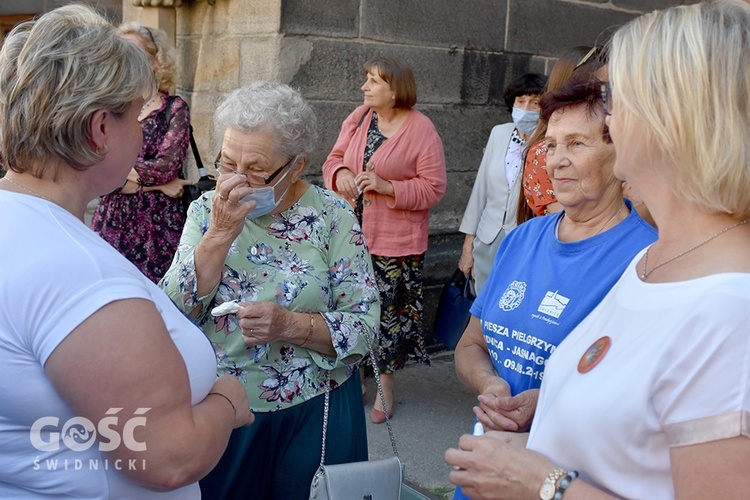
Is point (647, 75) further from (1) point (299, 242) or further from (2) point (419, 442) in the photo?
(2) point (419, 442)

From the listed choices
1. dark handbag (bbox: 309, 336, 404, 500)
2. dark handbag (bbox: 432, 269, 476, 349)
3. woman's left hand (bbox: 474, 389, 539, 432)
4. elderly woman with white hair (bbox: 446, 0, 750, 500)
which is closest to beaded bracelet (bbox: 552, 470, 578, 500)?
elderly woman with white hair (bbox: 446, 0, 750, 500)

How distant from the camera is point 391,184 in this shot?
4.51m

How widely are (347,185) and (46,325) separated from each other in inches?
129

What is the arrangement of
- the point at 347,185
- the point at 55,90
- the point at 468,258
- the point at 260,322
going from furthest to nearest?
1. the point at 468,258
2. the point at 347,185
3. the point at 260,322
4. the point at 55,90

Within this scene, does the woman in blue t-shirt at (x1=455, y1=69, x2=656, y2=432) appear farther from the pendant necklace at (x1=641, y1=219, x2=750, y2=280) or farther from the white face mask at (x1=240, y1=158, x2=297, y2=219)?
the white face mask at (x1=240, y1=158, x2=297, y2=219)

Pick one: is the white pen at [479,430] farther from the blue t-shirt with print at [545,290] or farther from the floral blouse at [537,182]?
the floral blouse at [537,182]

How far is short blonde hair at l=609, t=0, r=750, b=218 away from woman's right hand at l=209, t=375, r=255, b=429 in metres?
1.00

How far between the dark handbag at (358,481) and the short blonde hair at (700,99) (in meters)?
1.30

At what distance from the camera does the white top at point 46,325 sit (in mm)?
1299

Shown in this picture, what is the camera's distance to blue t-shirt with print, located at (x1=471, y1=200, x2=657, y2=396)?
6.24 ft

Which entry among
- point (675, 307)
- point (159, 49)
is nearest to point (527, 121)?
point (159, 49)

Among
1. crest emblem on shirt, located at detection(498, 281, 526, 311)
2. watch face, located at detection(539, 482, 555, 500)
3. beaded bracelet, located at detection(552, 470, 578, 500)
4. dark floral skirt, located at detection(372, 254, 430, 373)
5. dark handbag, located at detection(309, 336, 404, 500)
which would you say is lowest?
dark floral skirt, located at detection(372, 254, 430, 373)

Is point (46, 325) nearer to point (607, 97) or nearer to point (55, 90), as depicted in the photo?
point (55, 90)

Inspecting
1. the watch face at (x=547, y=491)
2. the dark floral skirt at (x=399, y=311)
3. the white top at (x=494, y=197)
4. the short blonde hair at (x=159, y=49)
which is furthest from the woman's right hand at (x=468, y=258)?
the watch face at (x=547, y=491)
